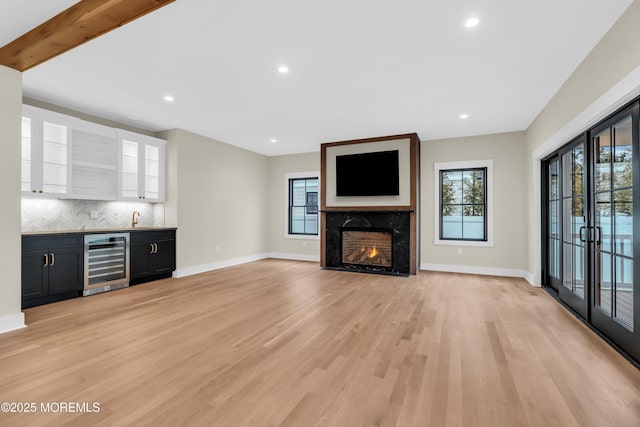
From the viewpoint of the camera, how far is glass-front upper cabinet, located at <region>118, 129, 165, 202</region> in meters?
5.07

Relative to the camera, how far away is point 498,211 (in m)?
5.72

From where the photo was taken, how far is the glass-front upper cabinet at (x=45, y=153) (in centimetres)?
389

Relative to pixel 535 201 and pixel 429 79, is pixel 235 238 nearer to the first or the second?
A: pixel 429 79

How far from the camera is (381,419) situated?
1668mm

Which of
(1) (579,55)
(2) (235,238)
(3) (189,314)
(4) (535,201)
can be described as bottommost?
(3) (189,314)

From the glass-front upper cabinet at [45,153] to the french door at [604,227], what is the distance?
21.0ft

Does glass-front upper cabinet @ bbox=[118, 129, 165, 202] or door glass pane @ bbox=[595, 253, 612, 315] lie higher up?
glass-front upper cabinet @ bbox=[118, 129, 165, 202]

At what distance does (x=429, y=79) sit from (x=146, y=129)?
508 cm

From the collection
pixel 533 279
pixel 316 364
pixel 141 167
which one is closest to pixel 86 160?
pixel 141 167

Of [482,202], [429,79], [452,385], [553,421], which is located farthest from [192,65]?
[482,202]

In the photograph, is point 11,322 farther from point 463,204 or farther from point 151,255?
point 463,204

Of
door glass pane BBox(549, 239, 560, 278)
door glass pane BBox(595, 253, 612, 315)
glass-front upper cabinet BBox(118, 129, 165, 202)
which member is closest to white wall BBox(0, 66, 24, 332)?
glass-front upper cabinet BBox(118, 129, 165, 202)

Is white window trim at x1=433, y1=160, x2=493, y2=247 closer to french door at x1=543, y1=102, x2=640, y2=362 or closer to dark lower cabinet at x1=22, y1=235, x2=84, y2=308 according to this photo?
french door at x1=543, y1=102, x2=640, y2=362

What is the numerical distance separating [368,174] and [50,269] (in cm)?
526
